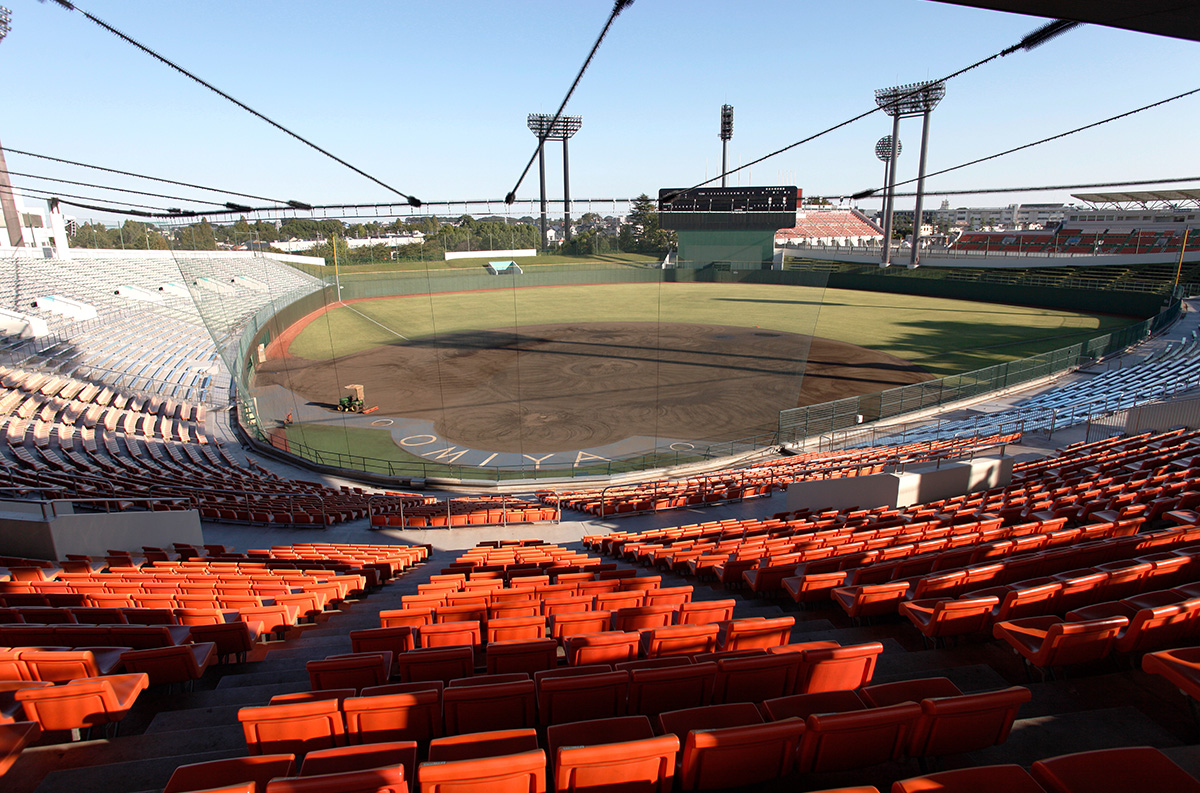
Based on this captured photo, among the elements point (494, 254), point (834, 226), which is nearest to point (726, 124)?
point (834, 226)

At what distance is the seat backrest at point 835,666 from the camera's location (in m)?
3.85

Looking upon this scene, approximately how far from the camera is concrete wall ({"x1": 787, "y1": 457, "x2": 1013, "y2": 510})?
10.9 metres

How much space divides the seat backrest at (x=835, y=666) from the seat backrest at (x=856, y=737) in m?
0.74

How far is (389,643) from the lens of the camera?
4898 millimetres

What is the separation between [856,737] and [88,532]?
11.2 m

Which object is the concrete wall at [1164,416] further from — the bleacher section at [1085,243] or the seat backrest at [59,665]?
the bleacher section at [1085,243]

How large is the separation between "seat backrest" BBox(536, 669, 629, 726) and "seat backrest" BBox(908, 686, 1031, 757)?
155 centimetres

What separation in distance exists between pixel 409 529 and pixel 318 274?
1615cm

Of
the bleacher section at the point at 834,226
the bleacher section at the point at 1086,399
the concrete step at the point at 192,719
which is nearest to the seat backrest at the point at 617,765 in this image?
the concrete step at the point at 192,719

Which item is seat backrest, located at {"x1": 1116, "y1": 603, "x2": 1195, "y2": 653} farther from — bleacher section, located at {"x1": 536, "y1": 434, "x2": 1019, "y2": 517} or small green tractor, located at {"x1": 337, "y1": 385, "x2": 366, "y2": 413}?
small green tractor, located at {"x1": 337, "y1": 385, "x2": 366, "y2": 413}

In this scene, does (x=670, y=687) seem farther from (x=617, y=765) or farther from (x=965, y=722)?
(x=965, y=722)

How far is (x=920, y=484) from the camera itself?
11.0 meters

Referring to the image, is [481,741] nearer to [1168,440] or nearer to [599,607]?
[599,607]

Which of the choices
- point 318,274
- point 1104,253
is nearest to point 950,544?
point 318,274
